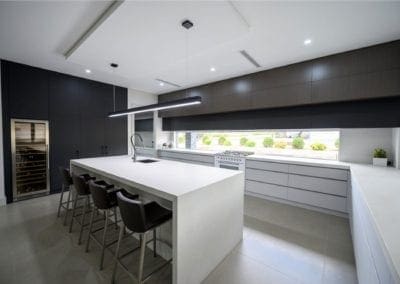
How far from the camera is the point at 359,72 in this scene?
277 centimetres

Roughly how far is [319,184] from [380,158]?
3.20 ft

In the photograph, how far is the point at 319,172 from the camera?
306cm

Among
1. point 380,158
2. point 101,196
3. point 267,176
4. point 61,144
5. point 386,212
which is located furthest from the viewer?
point 61,144

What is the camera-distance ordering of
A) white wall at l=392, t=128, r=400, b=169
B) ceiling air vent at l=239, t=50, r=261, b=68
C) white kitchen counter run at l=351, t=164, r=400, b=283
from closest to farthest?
white kitchen counter run at l=351, t=164, r=400, b=283, white wall at l=392, t=128, r=400, b=169, ceiling air vent at l=239, t=50, r=261, b=68

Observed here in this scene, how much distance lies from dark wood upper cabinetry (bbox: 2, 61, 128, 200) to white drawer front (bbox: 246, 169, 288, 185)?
A: 3.81 m

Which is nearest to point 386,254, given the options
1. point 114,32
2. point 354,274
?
point 354,274

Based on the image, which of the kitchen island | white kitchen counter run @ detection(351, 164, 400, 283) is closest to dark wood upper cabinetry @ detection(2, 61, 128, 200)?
the kitchen island

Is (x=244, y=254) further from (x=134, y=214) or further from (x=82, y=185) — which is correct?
(x=82, y=185)

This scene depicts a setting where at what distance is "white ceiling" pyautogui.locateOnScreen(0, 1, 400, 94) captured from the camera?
192 cm

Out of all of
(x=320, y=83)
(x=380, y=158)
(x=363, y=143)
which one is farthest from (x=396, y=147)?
(x=320, y=83)

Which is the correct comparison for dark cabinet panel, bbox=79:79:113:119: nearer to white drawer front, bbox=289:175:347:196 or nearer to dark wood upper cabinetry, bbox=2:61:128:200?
dark wood upper cabinetry, bbox=2:61:128:200

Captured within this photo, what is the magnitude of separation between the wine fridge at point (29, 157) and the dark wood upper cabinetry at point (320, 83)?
4.09m

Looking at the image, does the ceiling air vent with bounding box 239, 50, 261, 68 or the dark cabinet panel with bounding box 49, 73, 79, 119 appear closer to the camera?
the ceiling air vent with bounding box 239, 50, 261, 68

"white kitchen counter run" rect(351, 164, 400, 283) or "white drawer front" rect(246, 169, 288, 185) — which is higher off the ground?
"white kitchen counter run" rect(351, 164, 400, 283)
